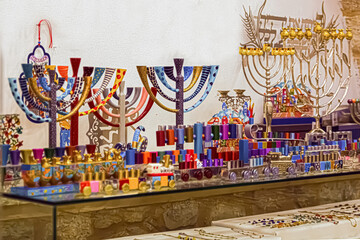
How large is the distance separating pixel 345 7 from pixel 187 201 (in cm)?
204

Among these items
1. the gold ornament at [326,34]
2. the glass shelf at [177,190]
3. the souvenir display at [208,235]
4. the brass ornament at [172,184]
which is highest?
the gold ornament at [326,34]

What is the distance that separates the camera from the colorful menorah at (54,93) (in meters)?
2.63

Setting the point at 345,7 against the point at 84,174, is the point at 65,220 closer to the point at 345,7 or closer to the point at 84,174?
the point at 84,174

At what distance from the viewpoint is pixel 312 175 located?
3.06 metres

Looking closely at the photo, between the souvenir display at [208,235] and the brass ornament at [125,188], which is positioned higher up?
the brass ornament at [125,188]

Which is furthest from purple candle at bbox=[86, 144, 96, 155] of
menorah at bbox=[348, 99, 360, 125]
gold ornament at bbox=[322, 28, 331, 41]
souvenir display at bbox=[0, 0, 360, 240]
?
menorah at bbox=[348, 99, 360, 125]

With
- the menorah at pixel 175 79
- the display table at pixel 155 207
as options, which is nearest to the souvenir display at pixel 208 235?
the display table at pixel 155 207

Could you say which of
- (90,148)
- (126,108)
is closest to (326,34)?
(126,108)

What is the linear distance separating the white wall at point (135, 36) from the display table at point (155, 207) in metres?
0.37

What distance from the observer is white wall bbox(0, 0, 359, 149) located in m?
2.98

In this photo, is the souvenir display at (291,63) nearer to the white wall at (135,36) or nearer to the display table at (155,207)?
the white wall at (135,36)

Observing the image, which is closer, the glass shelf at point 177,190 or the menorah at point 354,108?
the glass shelf at point 177,190

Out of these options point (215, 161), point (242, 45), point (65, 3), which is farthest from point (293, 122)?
point (65, 3)

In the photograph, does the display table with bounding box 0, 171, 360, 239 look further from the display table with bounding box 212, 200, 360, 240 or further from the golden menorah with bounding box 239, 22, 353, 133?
the golden menorah with bounding box 239, 22, 353, 133
